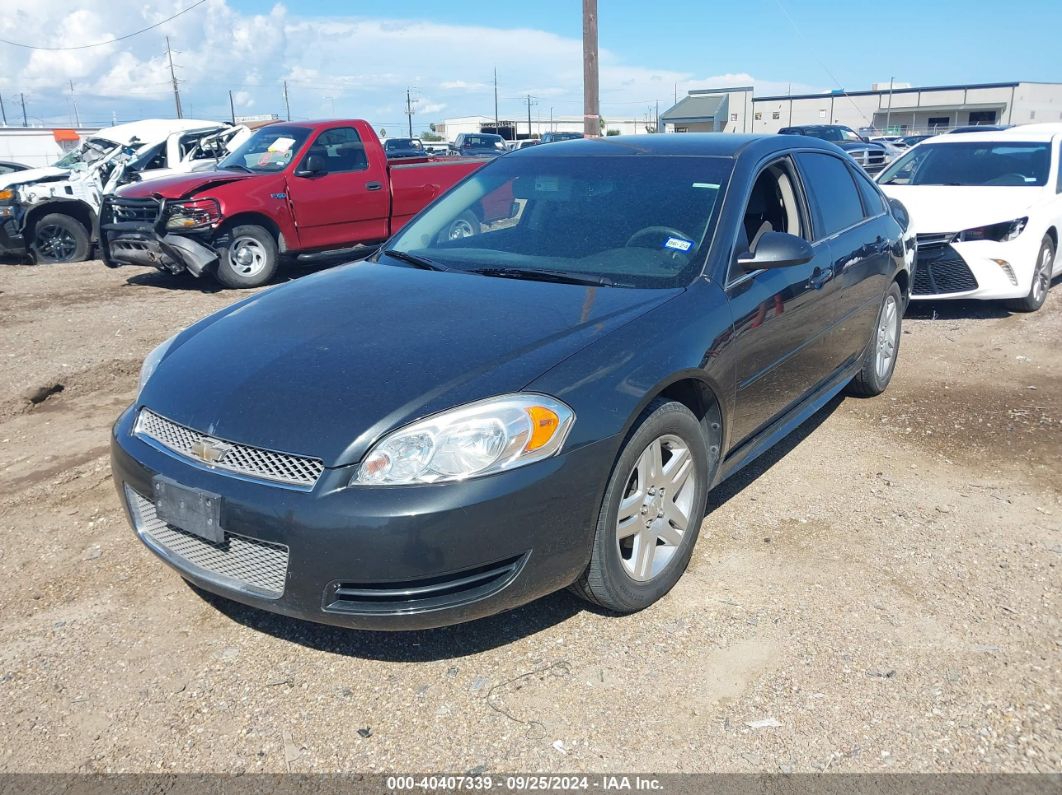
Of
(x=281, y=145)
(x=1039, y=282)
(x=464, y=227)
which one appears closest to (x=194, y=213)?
(x=281, y=145)

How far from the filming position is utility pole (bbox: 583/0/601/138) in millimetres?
12570

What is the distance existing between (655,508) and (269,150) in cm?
864

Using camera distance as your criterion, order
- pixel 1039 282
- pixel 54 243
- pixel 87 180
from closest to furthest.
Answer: pixel 1039 282
pixel 87 180
pixel 54 243

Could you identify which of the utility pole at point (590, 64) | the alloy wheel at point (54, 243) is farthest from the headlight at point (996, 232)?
the alloy wheel at point (54, 243)

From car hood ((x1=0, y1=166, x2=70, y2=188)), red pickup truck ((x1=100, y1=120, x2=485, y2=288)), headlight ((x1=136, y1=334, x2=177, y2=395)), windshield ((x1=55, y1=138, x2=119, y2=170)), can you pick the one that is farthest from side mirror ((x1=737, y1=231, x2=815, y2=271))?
windshield ((x1=55, y1=138, x2=119, y2=170))

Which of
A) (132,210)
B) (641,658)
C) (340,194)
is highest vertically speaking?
(340,194)

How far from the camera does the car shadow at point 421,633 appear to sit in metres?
2.90

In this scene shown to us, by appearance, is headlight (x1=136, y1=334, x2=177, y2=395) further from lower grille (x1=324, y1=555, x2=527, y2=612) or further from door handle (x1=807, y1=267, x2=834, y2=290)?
door handle (x1=807, y1=267, x2=834, y2=290)

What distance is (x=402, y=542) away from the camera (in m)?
2.40

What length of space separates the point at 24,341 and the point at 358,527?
6392 millimetres

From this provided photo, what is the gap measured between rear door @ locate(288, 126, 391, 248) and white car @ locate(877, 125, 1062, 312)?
5789 mm

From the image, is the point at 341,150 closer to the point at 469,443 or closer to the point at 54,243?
the point at 54,243

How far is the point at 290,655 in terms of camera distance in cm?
289

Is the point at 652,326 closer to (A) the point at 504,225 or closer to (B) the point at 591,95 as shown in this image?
(A) the point at 504,225
